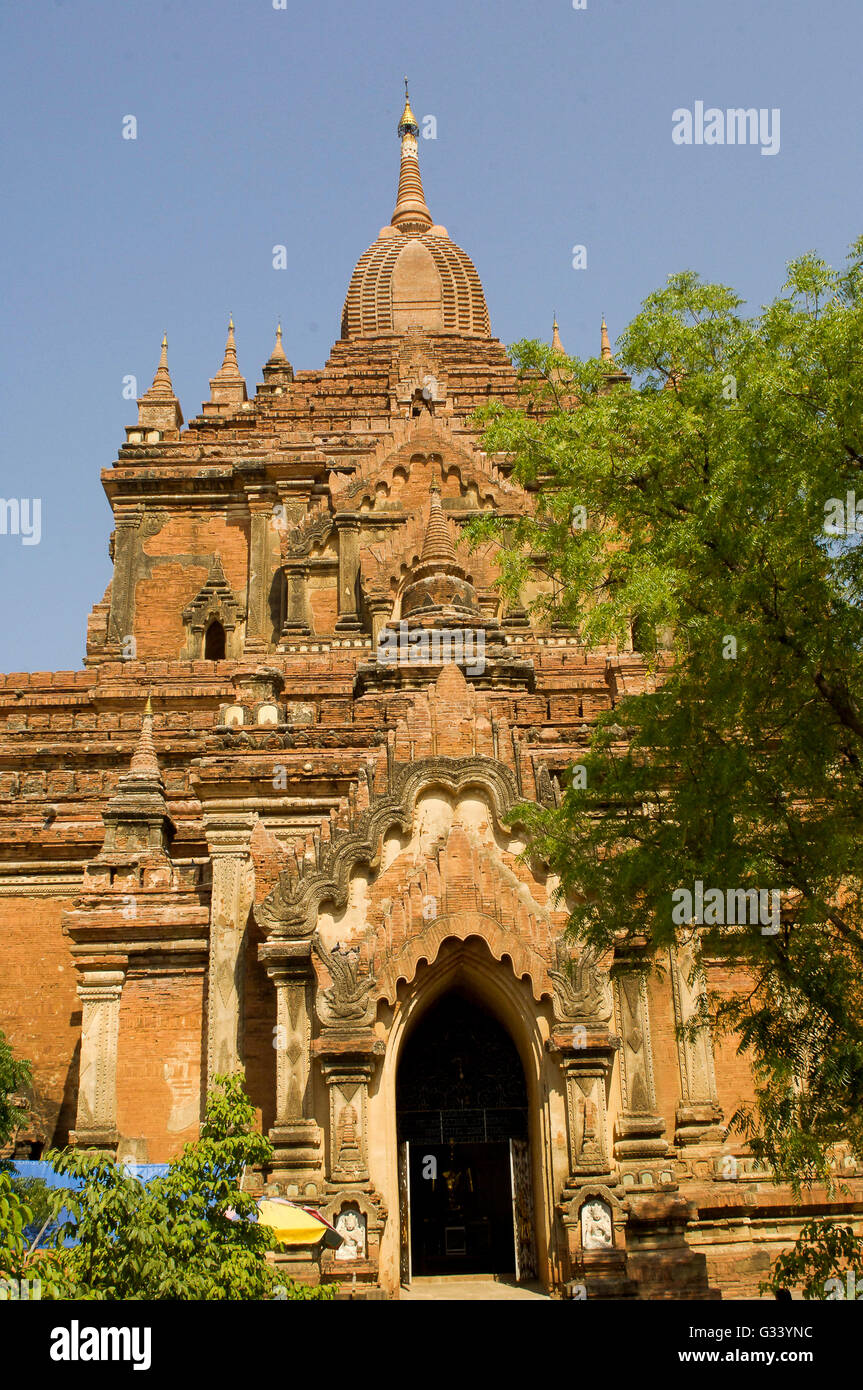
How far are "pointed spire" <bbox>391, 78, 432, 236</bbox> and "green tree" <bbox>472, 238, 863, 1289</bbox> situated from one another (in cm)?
4158

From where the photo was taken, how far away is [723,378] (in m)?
14.7

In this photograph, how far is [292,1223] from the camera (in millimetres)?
14836

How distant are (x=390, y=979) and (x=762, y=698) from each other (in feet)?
18.8

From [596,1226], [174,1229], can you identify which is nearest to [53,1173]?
[174,1229]

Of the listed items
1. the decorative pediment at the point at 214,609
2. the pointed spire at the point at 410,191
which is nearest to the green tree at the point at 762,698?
the decorative pediment at the point at 214,609

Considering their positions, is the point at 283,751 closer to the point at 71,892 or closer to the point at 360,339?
the point at 71,892

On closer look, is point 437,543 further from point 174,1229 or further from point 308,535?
point 174,1229

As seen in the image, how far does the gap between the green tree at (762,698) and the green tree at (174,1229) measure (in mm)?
4270

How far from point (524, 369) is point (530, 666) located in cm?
509

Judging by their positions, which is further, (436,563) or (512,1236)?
(436,563)

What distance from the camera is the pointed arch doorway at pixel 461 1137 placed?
693 inches

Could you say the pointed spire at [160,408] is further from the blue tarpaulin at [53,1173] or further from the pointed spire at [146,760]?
the blue tarpaulin at [53,1173]
